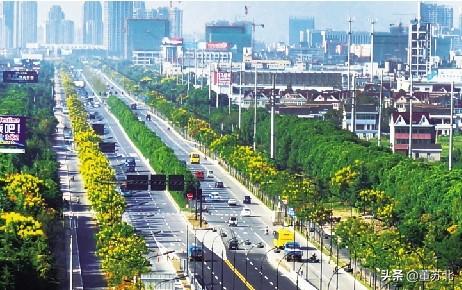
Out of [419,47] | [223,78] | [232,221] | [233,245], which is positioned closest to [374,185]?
[232,221]

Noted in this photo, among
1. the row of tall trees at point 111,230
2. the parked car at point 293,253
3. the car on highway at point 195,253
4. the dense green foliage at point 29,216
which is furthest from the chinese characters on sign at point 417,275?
the dense green foliage at point 29,216

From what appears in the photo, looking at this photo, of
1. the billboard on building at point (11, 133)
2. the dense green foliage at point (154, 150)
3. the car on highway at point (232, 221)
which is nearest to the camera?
the car on highway at point (232, 221)

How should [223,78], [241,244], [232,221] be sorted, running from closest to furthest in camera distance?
1. [241,244]
2. [232,221]
3. [223,78]

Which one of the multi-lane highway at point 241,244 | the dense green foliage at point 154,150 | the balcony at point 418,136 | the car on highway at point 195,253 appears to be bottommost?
the multi-lane highway at point 241,244

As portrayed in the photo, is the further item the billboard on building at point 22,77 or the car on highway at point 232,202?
the billboard on building at point 22,77

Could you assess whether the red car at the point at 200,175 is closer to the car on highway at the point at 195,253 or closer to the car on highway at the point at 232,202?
the car on highway at the point at 232,202

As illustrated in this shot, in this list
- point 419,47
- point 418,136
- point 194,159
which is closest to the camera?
point 194,159

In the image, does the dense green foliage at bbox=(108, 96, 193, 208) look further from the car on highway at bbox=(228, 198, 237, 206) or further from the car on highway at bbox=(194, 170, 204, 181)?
the car on highway at bbox=(228, 198, 237, 206)

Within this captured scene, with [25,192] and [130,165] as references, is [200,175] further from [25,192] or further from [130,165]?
[25,192]

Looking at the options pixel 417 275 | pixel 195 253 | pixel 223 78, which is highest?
pixel 223 78
